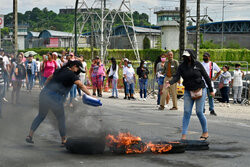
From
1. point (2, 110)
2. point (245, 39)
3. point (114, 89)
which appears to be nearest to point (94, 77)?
point (114, 89)

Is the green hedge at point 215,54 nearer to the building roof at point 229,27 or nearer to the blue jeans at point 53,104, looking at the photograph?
the building roof at point 229,27

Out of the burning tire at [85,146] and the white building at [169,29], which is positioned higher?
the white building at [169,29]

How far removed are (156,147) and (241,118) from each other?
6562mm

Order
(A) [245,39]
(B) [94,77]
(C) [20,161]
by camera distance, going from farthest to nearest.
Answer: (A) [245,39]
(B) [94,77]
(C) [20,161]

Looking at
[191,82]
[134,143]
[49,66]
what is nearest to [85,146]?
[134,143]

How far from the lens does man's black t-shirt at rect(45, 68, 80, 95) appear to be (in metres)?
7.91

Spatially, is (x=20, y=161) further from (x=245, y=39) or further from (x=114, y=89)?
(x=245, y=39)

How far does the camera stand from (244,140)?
9016 millimetres

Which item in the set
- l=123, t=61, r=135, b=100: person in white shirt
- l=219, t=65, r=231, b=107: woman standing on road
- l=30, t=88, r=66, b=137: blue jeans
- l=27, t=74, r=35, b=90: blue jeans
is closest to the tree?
l=27, t=74, r=35, b=90: blue jeans

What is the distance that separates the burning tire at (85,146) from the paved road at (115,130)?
0.13m

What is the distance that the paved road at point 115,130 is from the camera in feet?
22.1

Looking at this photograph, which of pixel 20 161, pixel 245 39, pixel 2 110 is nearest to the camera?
pixel 20 161

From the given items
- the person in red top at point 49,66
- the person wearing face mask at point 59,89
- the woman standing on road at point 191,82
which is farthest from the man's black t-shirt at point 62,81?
the person in red top at point 49,66

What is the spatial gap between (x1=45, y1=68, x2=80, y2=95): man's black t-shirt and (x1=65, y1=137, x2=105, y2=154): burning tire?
3.54ft
